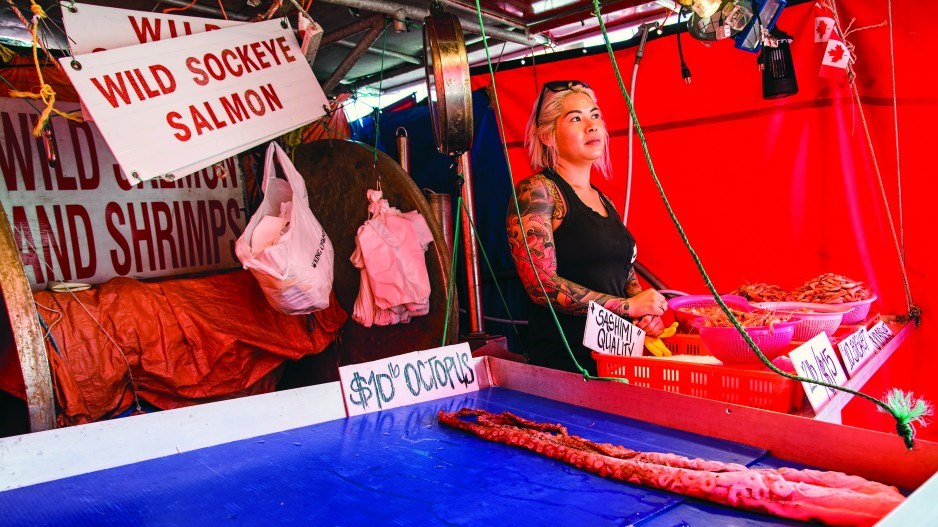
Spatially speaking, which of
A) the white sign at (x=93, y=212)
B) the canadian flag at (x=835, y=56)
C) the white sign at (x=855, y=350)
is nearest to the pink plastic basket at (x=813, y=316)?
the white sign at (x=855, y=350)

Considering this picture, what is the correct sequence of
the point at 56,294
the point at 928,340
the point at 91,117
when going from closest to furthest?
1. the point at 91,117
2. the point at 56,294
3. the point at 928,340

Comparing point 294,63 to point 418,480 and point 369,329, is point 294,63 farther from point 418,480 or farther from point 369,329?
point 418,480

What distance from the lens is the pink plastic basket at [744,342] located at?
6.47 ft

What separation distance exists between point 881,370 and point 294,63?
373 centimetres

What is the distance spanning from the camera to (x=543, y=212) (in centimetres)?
299

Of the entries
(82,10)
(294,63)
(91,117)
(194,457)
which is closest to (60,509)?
(194,457)

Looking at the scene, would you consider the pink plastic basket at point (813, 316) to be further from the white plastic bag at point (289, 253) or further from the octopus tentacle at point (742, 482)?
the white plastic bag at point (289, 253)

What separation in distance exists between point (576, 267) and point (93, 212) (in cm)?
256

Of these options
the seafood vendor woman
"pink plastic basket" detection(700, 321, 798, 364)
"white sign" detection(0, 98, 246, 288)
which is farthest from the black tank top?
"white sign" detection(0, 98, 246, 288)

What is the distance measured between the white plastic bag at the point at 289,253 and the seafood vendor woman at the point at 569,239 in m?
0.99

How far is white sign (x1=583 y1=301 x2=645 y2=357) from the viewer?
2.18 m

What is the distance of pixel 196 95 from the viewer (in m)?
2.54

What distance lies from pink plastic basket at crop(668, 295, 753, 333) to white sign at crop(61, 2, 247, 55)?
93.9 inches

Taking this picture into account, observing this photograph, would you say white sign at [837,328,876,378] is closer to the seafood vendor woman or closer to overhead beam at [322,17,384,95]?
the seafood vendor woman
